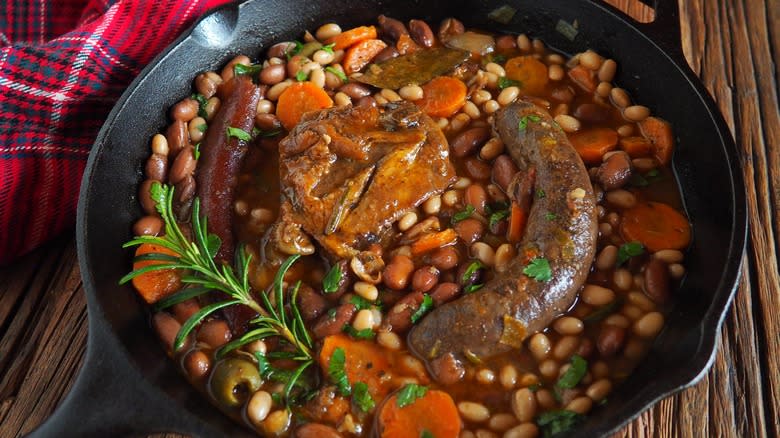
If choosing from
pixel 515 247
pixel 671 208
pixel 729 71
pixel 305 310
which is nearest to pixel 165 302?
pixel 305 310

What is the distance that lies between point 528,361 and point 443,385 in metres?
0.38

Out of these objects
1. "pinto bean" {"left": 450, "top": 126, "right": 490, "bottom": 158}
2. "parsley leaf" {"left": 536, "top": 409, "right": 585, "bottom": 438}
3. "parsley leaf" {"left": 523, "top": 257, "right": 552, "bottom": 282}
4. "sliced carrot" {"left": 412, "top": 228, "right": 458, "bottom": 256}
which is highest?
"parsley leaf" {"left": 523, "top": 257, "right": 552, "bottom": 282}

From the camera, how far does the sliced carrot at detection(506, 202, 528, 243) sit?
361 cm

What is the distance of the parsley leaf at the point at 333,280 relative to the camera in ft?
11.6

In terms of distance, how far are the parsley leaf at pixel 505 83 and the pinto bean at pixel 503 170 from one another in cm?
60

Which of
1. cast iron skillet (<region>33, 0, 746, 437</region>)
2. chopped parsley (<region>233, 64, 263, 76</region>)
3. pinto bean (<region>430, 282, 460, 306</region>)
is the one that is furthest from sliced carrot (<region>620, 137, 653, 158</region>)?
chopped parsley (<region>233, 64, 263, 76</region>)

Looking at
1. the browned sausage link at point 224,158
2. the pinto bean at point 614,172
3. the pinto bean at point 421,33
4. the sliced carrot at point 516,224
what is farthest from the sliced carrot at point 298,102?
the pinto bean at point 614,172

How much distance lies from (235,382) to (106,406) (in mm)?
528

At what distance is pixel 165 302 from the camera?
3.56m

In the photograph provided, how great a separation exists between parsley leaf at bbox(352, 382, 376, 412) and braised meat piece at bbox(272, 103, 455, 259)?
62 centimetres

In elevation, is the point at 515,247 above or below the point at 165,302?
above

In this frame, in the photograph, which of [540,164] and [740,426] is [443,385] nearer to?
[540,164]

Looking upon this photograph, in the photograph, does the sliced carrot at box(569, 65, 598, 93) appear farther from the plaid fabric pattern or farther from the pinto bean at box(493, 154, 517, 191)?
the plaid fabric pattern

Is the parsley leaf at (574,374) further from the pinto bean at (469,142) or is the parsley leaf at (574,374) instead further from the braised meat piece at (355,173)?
the pinto bean at (469,142)
